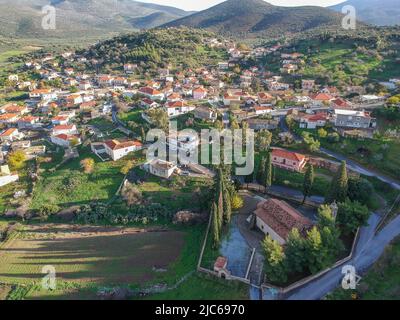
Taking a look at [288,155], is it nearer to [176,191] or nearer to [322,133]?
[322,133]

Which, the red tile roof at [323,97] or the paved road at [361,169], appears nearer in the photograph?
the paved road at [361,169]

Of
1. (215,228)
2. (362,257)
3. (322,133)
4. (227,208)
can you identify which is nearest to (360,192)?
(362,257)

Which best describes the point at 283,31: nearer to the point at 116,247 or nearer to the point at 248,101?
the point at 248,101

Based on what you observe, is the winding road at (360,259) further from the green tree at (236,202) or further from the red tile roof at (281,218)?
the green tree at (236,202)

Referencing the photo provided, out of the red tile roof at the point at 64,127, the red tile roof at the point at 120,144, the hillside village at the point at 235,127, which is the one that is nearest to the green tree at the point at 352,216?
the hillside village at the point at 235,127

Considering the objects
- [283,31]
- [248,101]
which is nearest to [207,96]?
[248,101]

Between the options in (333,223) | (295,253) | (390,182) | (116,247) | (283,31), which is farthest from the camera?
(283,31)

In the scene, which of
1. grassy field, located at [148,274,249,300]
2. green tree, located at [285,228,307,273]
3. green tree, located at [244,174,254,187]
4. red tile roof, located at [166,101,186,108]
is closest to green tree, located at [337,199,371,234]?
green tree, located at [285,228,307,273]
